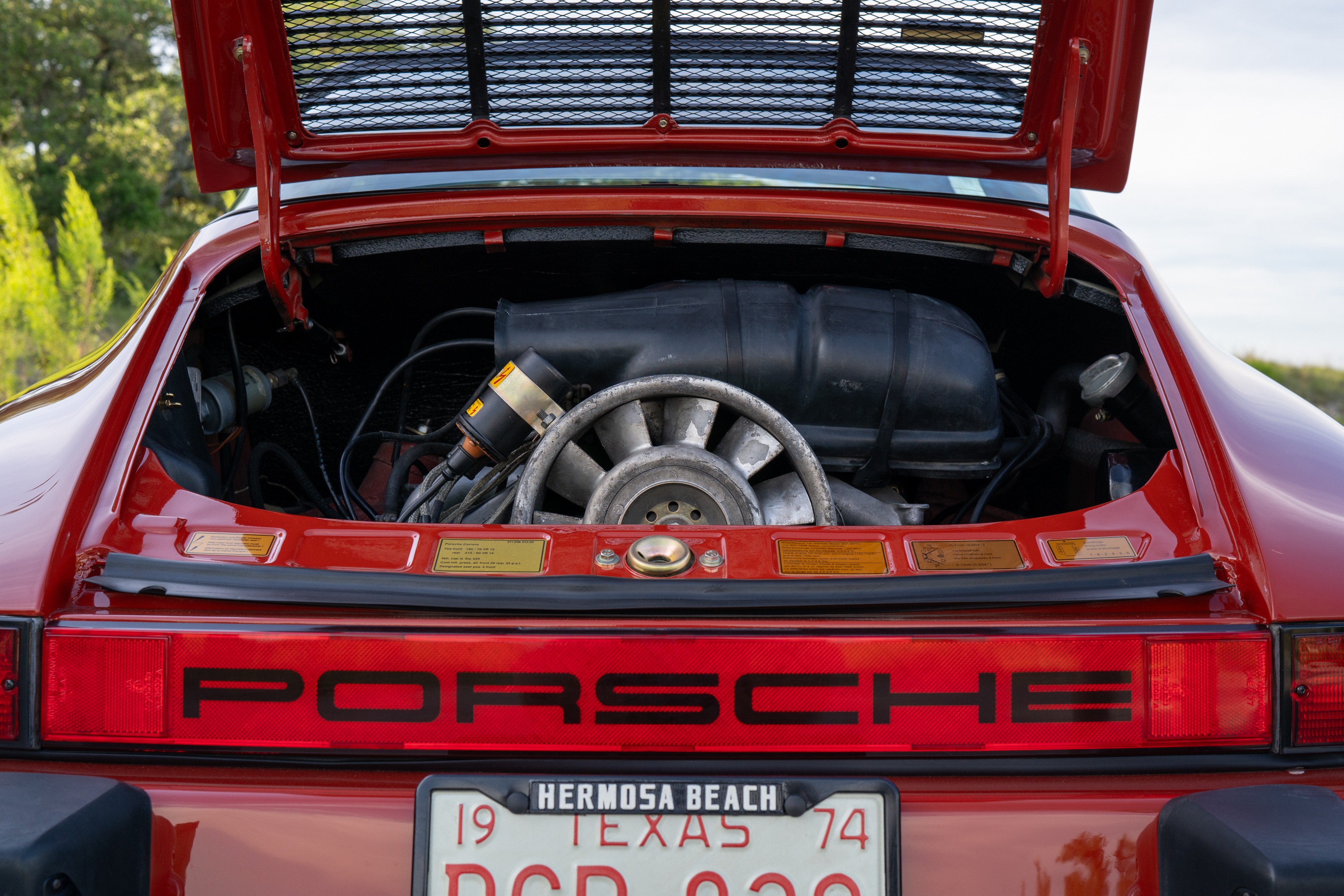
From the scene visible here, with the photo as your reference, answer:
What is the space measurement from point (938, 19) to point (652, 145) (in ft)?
1.84

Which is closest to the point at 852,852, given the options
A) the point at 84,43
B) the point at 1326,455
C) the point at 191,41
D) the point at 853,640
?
the point at 853,640

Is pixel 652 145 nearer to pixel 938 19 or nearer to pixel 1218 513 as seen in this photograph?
pixel 938 19

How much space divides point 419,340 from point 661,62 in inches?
31.6

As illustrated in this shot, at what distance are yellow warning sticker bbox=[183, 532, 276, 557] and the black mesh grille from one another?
0.90 metres

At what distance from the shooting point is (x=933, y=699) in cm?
114

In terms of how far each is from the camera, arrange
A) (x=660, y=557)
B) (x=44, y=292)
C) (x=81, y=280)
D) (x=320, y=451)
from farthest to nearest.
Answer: (x=81, y=280) → (x=44, y=292) → (x=320, y=451) → (x=660, y=557)

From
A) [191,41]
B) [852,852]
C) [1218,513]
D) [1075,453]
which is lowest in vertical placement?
[852,852]

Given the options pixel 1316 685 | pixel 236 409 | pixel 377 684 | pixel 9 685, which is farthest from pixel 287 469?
pixel 1316 685

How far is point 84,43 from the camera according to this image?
19484 mm

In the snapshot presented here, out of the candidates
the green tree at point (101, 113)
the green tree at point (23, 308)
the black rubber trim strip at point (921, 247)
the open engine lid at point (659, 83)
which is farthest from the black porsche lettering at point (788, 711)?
the green tree at point (101, 113)

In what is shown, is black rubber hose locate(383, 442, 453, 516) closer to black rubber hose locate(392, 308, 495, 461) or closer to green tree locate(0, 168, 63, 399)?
black rubber hose locate(392, 308, 495, 461)

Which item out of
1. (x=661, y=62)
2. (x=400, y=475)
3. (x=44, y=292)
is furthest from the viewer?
(x=44, y=292)

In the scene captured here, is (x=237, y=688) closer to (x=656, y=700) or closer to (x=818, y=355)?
(x=656, y=700)

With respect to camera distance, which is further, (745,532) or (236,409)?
(236,409)
